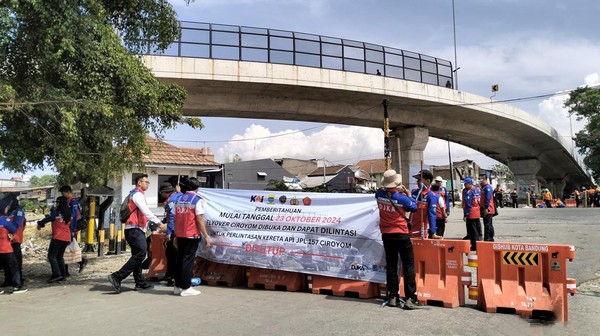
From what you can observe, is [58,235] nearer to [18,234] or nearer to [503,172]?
[18,234]

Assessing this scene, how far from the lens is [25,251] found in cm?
1285

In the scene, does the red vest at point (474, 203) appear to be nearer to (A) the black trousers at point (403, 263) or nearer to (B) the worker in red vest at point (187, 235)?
(A) the black trousers at point (403, 263)

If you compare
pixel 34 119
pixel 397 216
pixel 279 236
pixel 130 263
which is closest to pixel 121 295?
pixel 130 263

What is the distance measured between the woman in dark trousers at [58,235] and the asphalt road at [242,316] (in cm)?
67

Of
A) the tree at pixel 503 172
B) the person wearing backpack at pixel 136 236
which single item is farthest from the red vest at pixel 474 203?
the tree at pixel 503 172

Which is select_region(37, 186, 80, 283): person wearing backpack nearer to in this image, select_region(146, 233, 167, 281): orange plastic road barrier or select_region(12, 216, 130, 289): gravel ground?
select_region(12, 216, 130, 289): gravel ground

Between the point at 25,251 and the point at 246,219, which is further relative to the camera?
the point at 25,251

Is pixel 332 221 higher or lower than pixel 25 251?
higher

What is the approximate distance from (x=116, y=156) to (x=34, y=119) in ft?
5.92

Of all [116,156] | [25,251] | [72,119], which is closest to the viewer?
[72,119]

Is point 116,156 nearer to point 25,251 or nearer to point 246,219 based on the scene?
point 246,219

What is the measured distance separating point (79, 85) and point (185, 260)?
3.34m

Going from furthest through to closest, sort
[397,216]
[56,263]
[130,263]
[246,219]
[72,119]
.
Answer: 1. [56,263]
2. [246,219]
3. [130,263]
4. [72,119]
5. [397,216]

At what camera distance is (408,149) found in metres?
28.8
